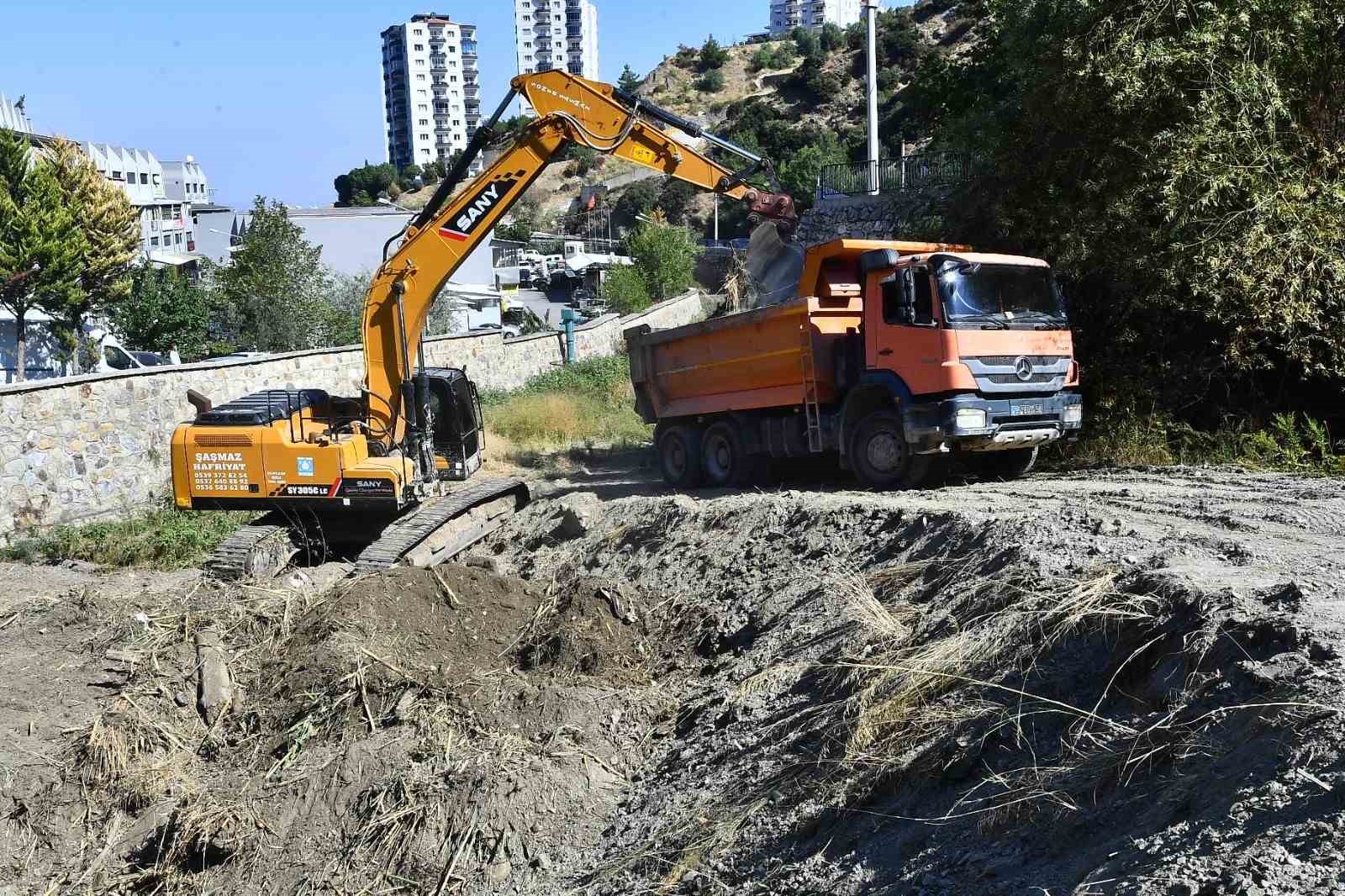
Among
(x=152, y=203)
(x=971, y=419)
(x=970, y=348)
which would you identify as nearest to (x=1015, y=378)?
(x=970, y=348)

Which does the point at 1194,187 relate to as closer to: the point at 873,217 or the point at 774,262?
the point at 774,262

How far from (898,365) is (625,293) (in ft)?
110

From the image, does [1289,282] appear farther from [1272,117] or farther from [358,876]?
[358,876]

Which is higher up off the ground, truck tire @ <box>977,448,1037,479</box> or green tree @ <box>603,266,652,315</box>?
green tree @ <box>603,266,652,315</box>

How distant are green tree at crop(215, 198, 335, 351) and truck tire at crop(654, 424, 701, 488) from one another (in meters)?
16.5

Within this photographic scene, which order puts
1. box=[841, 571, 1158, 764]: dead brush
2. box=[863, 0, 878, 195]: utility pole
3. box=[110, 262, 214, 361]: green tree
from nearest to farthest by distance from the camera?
box=[841, 571, 1158, 764]: dead brush, box=[863, 0, 878, 195]: utility pole, box=[110, 262, 214, 361]: green tree

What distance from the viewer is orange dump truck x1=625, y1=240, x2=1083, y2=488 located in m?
10.9

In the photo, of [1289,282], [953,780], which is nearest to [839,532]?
[953,780]

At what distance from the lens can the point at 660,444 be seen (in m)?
15.3

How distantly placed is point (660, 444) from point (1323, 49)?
884 centimetres

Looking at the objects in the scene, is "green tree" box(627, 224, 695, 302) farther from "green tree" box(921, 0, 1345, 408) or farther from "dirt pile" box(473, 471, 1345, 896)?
"dirt pile" box(473, 471, 1345, 896)

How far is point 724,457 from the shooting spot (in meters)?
14.1

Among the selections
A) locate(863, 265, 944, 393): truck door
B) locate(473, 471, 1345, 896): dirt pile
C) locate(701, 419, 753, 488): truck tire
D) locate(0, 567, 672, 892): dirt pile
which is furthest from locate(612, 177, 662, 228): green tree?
locate(473, 471, 1345, 896): dirt pile

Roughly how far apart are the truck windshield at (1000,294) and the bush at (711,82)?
10496 centimetres
